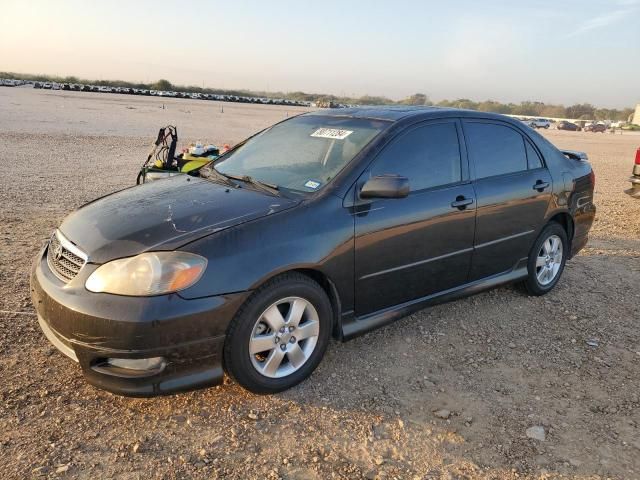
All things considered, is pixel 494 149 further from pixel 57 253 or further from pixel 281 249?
pixel 57 253

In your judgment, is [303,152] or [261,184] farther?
[303,152]

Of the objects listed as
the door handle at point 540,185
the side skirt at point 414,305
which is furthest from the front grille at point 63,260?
the door handle at point 540,185

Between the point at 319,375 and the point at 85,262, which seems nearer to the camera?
the point at 85,262

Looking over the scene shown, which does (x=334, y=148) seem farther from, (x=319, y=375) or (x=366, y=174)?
(x=319, y=375)

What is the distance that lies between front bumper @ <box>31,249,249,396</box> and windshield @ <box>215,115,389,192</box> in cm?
113

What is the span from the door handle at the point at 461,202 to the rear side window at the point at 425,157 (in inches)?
5.5

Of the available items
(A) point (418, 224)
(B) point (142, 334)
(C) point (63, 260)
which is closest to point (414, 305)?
(A) point (418, 224)

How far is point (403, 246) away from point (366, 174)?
0.57 metres

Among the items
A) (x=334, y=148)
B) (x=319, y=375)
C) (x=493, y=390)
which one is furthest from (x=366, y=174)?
(x=493, y=390)

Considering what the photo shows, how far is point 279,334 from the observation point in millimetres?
3197

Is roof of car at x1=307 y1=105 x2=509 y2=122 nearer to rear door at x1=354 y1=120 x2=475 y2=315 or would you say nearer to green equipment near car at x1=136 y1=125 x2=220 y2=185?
rear door at x1=354 y1=120 x2=475 y2=315

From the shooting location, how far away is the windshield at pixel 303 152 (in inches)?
146

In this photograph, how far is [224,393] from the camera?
10.7 ft

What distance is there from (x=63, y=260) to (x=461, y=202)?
2.77 meters
